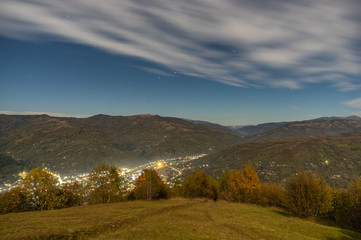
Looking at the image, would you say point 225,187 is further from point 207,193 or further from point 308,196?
point 308,196

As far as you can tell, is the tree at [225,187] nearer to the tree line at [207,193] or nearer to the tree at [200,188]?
the tree line at [207,193]

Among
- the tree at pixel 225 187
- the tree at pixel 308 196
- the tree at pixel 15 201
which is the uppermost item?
the tree at pixel 308 196

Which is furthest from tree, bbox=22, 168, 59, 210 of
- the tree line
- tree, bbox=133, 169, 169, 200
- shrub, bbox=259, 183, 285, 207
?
shrub, bbox=259, 183, 285, 207

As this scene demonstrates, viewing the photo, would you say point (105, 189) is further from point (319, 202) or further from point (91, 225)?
point (319, 202)

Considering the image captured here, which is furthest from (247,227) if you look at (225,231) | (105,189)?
(105,189)

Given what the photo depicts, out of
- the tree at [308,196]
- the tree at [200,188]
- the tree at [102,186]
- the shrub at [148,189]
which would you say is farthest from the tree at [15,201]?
the tree at [308,196]

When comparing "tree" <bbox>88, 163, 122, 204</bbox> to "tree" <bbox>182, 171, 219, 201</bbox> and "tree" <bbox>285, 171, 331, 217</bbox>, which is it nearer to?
"tree" <bbox>182, 171, 219, 201</bbox>
